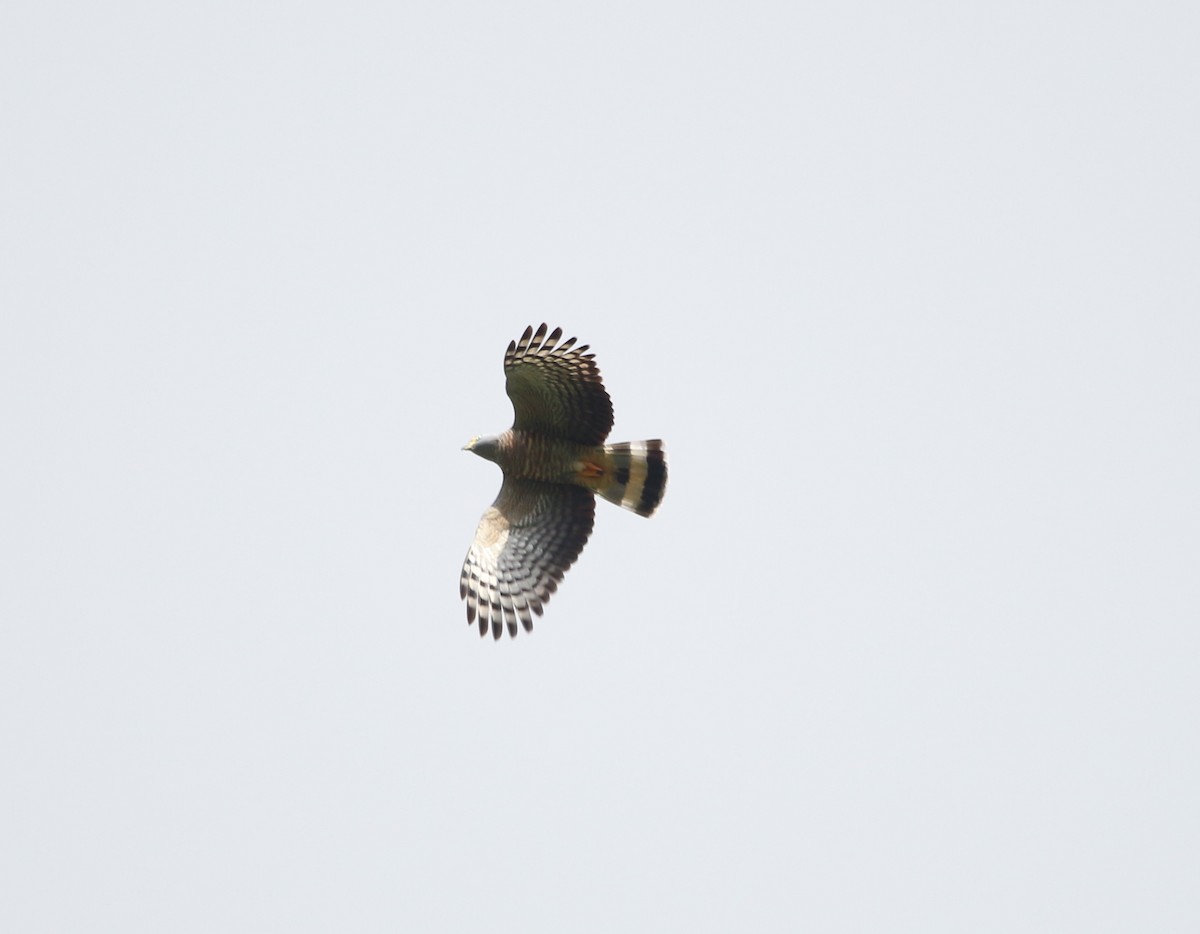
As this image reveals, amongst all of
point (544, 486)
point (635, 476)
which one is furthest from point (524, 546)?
point (635, 476)

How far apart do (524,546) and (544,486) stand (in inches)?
21.7

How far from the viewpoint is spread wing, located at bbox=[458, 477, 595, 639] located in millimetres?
15469

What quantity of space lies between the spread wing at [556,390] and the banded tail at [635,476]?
12.1 inches

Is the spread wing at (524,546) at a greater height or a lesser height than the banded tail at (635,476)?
lesser

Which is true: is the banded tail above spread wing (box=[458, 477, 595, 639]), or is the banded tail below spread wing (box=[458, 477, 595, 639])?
above

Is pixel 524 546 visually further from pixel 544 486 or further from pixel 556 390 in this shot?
pixel 556 390

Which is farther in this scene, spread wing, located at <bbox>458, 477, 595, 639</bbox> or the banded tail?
the banded tail

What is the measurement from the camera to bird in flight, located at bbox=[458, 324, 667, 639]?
15219 mm

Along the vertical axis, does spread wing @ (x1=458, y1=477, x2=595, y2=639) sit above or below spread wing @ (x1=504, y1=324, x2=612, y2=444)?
below

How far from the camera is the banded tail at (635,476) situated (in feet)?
51.4

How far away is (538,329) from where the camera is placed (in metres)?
14.9

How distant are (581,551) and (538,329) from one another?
211 centimetres

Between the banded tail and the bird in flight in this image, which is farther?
the banded tail

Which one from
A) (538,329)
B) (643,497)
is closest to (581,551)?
(643,497)
